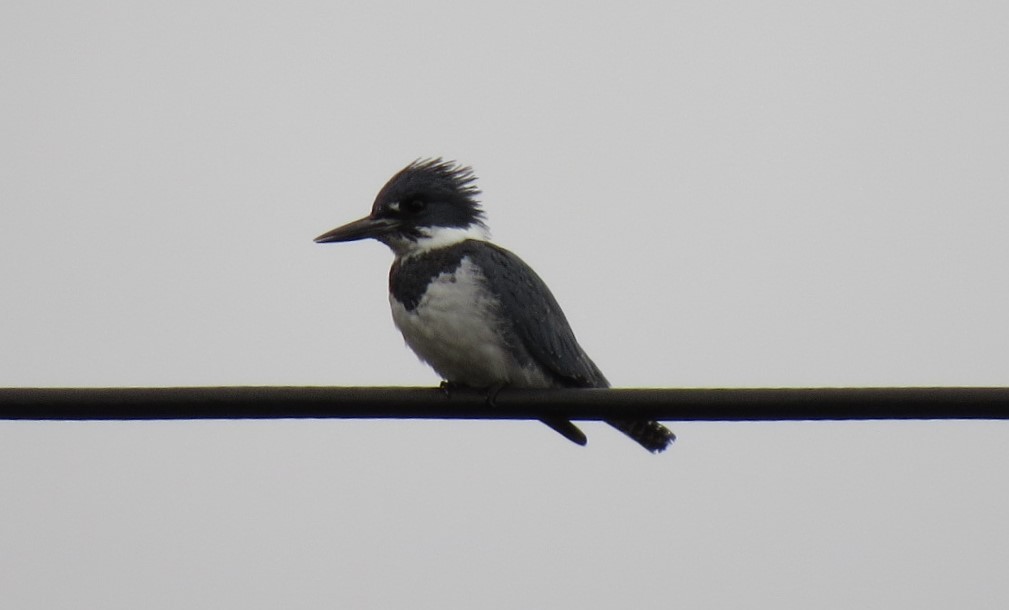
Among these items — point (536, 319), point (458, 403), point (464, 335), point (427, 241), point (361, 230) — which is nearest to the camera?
point (458, 403)

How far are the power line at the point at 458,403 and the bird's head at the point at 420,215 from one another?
203cm

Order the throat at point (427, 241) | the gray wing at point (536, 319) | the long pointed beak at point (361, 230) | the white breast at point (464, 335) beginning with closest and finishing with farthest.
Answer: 1. the white breast at point (464, 335)
2. the gray wing at point (536, 319)
3. the throat at point (427, 241)
4. the long pointed beak at point (361, 230)

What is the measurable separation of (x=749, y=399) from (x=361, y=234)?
265 centimetres

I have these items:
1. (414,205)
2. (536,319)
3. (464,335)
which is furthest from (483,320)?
(414,205)

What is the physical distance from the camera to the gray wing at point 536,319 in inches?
186

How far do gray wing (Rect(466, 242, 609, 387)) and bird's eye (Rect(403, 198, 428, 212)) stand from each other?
0.43 metres

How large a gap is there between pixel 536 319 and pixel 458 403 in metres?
1.53

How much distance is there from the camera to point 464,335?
4629 millimetres

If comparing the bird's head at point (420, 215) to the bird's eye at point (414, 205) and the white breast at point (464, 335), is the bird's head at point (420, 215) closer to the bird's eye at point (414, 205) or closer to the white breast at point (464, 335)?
the bird's eye at point (414, 205)

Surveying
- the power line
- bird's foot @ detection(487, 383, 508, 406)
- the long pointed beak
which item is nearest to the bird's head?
the long pointed beak

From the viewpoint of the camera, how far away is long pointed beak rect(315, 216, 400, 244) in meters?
5.28

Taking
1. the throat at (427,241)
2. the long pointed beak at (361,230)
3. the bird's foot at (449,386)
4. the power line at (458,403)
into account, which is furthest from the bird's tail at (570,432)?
the power line at (458,403)

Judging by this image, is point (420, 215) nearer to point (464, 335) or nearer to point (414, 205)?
point (414, 205)

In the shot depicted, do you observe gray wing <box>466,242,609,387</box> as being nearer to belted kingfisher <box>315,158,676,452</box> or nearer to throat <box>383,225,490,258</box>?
belted kingfisher <box>315,158,676,452</box>
